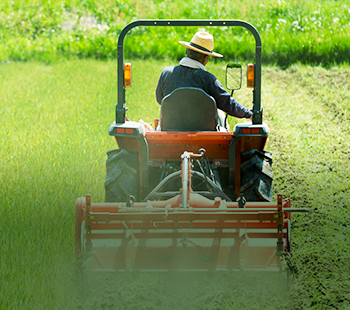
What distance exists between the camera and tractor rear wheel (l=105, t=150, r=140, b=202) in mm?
4609

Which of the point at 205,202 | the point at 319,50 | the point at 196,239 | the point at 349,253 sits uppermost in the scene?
the point at 319,50

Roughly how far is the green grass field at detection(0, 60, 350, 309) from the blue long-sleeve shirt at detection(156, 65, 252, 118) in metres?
1.25

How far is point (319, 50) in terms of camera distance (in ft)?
48.3

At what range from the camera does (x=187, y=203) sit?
152 inches

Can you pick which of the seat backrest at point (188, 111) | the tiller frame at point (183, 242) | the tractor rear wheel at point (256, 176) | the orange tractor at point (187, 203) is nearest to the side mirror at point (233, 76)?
the orange tractor at point (187, 203)

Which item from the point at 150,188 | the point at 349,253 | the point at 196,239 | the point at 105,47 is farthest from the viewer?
the point at 105,47

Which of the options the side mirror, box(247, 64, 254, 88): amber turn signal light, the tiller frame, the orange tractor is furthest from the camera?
box(247, 64, 254, 88): amber turn signal light

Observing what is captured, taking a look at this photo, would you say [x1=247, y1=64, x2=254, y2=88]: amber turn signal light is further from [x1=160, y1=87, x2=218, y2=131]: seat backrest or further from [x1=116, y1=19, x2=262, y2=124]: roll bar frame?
[x1=160, y1=87, x2=218, y2=131]: seat backrest

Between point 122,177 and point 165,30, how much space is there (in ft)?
47.9

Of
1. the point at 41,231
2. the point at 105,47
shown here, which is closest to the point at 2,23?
the point at 105,47

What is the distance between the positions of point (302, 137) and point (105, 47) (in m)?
10.5

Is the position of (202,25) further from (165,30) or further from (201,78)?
(165,30)

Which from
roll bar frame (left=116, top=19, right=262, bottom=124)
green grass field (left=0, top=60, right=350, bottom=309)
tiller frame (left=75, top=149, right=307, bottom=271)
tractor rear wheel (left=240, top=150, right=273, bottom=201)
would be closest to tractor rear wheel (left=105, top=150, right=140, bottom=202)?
roll bar frame (left=116, top=19, right=262, bottom=124)

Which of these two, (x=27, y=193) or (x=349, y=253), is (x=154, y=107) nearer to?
(x=27, y=193)
